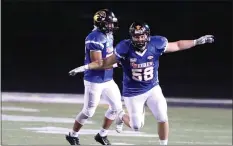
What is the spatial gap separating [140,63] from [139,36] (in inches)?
11.4

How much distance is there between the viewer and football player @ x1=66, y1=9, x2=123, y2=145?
321 inches

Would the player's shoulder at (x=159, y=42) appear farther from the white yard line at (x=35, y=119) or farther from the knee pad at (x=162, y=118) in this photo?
the white yard line at (x=35, y=119)

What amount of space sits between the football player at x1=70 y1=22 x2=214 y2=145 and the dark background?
809cm

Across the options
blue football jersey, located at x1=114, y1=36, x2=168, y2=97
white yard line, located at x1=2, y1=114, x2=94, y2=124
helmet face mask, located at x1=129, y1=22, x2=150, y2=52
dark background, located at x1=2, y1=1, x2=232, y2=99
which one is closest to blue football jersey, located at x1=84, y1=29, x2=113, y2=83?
blue football jersey, located at x1=114, y1=36, x2=168, y2=97

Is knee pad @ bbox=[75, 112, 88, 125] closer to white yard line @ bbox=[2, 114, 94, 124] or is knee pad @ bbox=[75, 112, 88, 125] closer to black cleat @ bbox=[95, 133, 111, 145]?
black cleat @ bbox=[95, 133, 111, 145]

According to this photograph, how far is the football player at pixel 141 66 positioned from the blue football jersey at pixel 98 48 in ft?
1.18

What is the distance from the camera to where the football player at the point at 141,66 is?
24.7ft

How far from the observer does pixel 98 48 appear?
26.7 ft

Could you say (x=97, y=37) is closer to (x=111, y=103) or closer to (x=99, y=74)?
(x=99, y=74)

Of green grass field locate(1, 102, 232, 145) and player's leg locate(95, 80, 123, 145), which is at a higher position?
player's leg locate(95, 80, 123, 145)

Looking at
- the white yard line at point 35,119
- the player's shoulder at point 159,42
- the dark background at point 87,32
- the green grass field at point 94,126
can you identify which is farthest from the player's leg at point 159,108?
the dark background at point 87,32

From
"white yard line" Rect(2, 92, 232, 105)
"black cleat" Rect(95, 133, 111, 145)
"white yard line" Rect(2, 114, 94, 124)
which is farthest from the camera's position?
"white yard line" Rect(2, 92, 232, 105)

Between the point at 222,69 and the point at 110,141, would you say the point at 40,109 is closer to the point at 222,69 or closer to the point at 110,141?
the point at 110,141

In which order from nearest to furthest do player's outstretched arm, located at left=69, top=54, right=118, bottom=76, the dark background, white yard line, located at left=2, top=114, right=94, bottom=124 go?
1. player's outstretched arm, located at left=69, top=54, right=118, bottom=76
2. white yard line, located at left=2, top=114, right=94, bottom=124
3. the dark background
